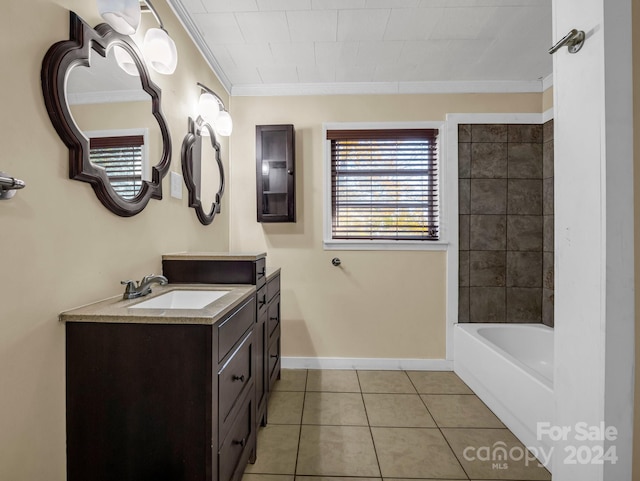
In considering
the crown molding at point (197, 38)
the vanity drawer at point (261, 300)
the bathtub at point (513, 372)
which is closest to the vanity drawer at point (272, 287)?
the vanity drawer at point (261, 300)

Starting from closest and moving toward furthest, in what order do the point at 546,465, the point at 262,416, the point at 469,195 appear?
the point at 546,465 < the point at 262,416 < the point at 469,195

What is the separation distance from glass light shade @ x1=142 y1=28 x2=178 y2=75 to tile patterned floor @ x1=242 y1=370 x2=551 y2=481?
201cm

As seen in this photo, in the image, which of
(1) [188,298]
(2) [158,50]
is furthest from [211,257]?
(2) [158,50]

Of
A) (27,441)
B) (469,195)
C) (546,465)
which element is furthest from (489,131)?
(27,441)

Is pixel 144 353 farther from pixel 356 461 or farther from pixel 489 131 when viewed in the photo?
pixel 489 131

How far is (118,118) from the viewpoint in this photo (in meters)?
1.25

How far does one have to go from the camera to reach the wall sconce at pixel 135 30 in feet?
3.60

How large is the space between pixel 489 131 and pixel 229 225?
2445mm

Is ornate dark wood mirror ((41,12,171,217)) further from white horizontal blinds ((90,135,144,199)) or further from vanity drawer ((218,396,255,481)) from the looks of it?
vanity drawer ((218,396,255,481))

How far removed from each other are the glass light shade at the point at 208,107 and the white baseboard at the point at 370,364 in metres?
2.08

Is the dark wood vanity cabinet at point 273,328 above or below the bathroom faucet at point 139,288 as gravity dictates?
below

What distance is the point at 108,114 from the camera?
1189mm

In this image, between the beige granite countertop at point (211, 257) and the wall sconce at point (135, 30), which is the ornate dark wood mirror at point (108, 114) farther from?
the beige granite countertop at point (211, 257)

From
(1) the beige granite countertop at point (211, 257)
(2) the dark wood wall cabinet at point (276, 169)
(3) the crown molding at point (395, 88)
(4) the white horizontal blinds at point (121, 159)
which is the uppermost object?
(3) the crown molding at point (395, 88)
